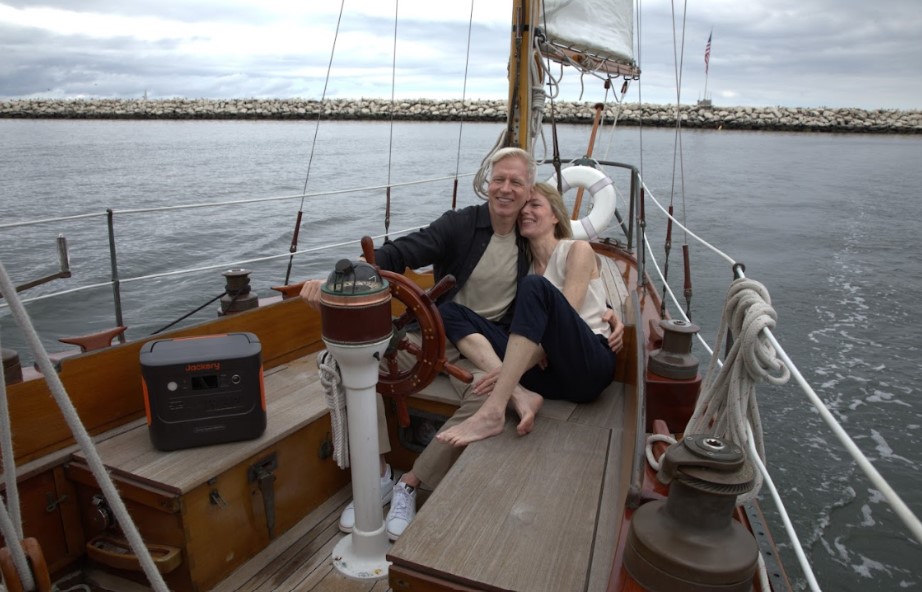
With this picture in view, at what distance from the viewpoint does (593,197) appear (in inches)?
186

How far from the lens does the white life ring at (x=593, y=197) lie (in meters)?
4.59

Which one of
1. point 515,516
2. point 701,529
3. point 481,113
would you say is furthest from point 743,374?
point 481,113

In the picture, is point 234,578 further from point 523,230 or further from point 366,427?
point 523,230

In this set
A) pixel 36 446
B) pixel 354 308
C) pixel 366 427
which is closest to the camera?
pixel 354 308

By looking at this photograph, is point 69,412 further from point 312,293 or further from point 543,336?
point 543,336

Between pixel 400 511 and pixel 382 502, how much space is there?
185 millimetres

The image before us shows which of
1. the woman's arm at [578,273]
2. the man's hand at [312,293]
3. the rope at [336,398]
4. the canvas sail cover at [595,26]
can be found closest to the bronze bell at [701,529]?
the rope at [336,398]

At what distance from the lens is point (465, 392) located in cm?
240

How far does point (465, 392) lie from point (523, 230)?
0.70 meters

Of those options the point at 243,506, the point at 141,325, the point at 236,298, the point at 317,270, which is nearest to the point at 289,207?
the point at 317,270

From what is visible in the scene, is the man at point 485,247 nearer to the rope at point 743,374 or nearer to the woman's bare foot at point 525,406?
the woman's bare foot at point 525,406

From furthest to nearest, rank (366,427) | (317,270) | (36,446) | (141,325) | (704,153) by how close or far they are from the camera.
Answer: (704,153), (317,270), (141,325), (36,446), (366,427)

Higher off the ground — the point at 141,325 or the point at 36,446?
the point at 36,446

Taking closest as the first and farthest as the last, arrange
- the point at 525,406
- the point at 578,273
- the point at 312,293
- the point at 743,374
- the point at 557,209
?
the point at 743,374 → the point at 312,293 → the point at 525,406 → the point at 578,273 → the point at 557,209
